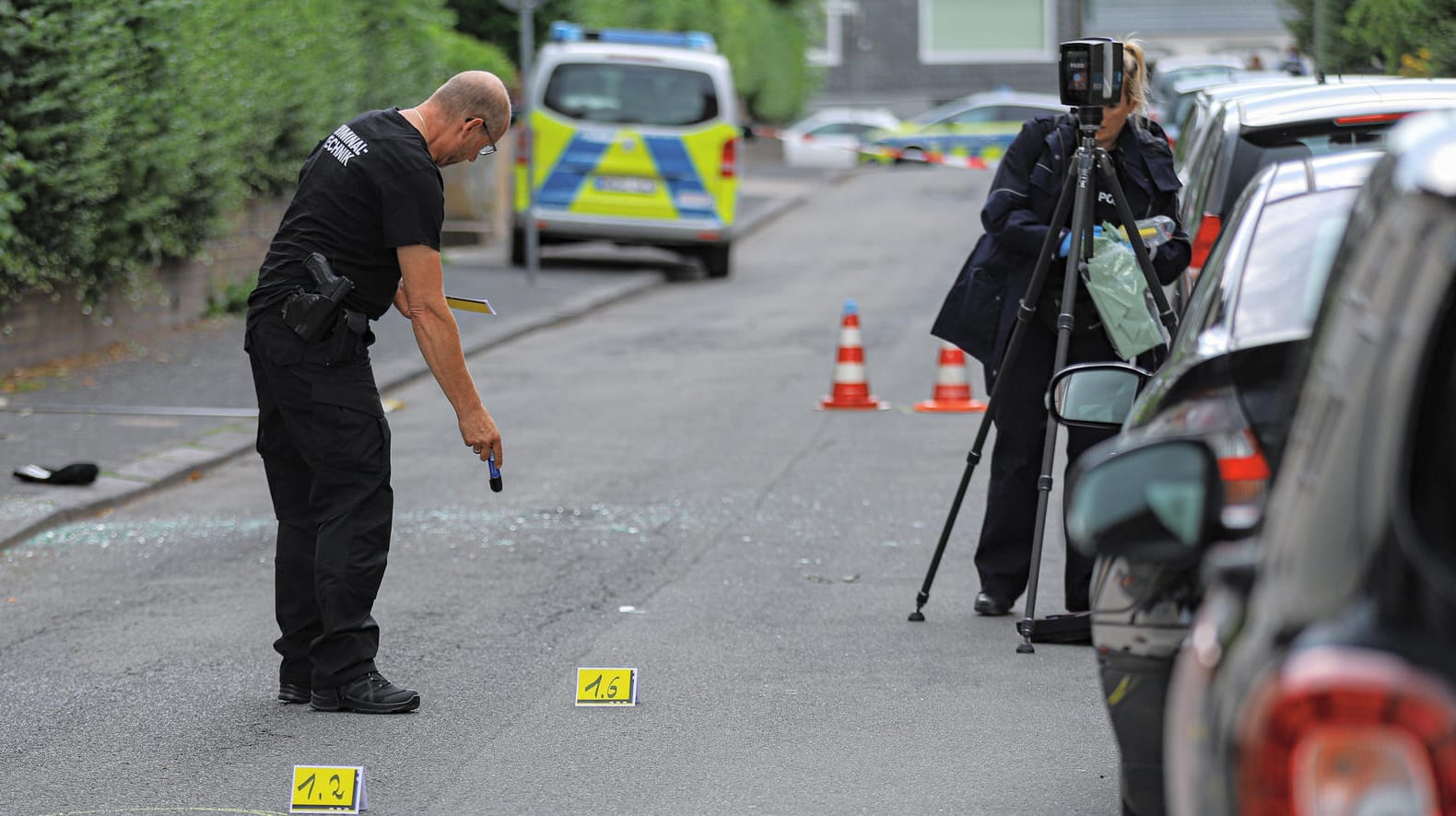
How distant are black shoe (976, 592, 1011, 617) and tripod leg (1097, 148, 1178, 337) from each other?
1099 millimetres

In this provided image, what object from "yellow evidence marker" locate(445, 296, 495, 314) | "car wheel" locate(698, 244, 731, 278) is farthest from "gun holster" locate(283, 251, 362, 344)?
"car wheel" locate(698, 244, 731, 278)

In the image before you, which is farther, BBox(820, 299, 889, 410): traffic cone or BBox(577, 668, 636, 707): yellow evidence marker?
BBox(820, 299, 889, 410): traffic cone

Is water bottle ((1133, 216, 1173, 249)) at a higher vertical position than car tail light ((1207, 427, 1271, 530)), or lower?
lower

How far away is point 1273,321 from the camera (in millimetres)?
3568

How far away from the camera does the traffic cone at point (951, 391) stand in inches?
451

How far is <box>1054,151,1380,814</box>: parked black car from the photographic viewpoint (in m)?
3.11

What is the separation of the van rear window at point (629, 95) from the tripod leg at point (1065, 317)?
13296mm

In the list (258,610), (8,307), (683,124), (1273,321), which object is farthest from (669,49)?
(1273,321)

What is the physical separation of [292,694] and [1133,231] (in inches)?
112

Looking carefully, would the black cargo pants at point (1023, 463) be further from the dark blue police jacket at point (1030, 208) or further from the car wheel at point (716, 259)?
the car wheel at point (716, 259)

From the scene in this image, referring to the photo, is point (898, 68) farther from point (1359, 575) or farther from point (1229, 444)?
point (1359, 575)

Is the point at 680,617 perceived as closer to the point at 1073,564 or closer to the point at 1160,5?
the point at 1073,564

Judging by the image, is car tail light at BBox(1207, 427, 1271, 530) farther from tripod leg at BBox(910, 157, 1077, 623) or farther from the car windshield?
tripod leg at BBox(910, 157, 1077, 623)

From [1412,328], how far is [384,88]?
57.1ft
